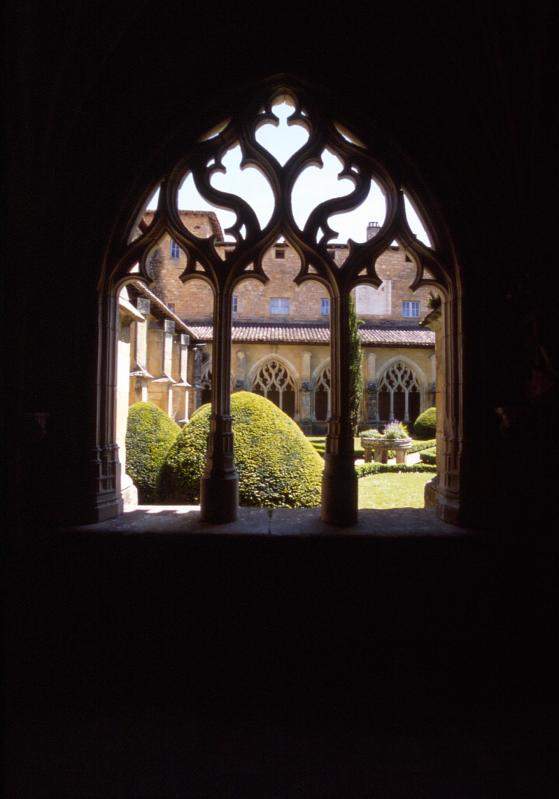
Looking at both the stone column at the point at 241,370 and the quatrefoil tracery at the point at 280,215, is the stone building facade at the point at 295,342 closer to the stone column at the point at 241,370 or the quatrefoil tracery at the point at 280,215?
the stone column at the point at 241,370

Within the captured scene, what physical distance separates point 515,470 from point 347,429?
0.82 meters

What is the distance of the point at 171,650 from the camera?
6.30ft

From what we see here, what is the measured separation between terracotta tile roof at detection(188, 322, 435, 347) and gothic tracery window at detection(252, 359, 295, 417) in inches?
43.4

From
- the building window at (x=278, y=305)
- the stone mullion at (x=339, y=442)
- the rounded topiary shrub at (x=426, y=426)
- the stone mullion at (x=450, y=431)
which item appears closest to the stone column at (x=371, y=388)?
the rounded topiary shrub at (x=426, y=426)

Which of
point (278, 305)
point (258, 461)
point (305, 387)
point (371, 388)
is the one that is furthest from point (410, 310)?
point (258, 461)

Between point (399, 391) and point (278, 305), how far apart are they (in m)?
7.18

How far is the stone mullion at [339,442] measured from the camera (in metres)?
2.05

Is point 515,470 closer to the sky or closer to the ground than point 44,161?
closer to the ground

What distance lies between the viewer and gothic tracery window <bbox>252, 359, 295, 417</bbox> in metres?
17.0

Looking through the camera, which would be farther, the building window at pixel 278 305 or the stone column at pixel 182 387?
the building window at pixel 278 305

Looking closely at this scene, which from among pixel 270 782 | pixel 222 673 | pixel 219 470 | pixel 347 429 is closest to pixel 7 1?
pixel 219 470

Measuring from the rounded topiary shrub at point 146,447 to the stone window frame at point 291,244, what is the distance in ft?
7.97

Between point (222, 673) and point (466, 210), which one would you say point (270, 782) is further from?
point (466, 210)

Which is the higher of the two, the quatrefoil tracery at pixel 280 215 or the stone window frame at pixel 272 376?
Answer: the stone window frame at pixel 272 376
